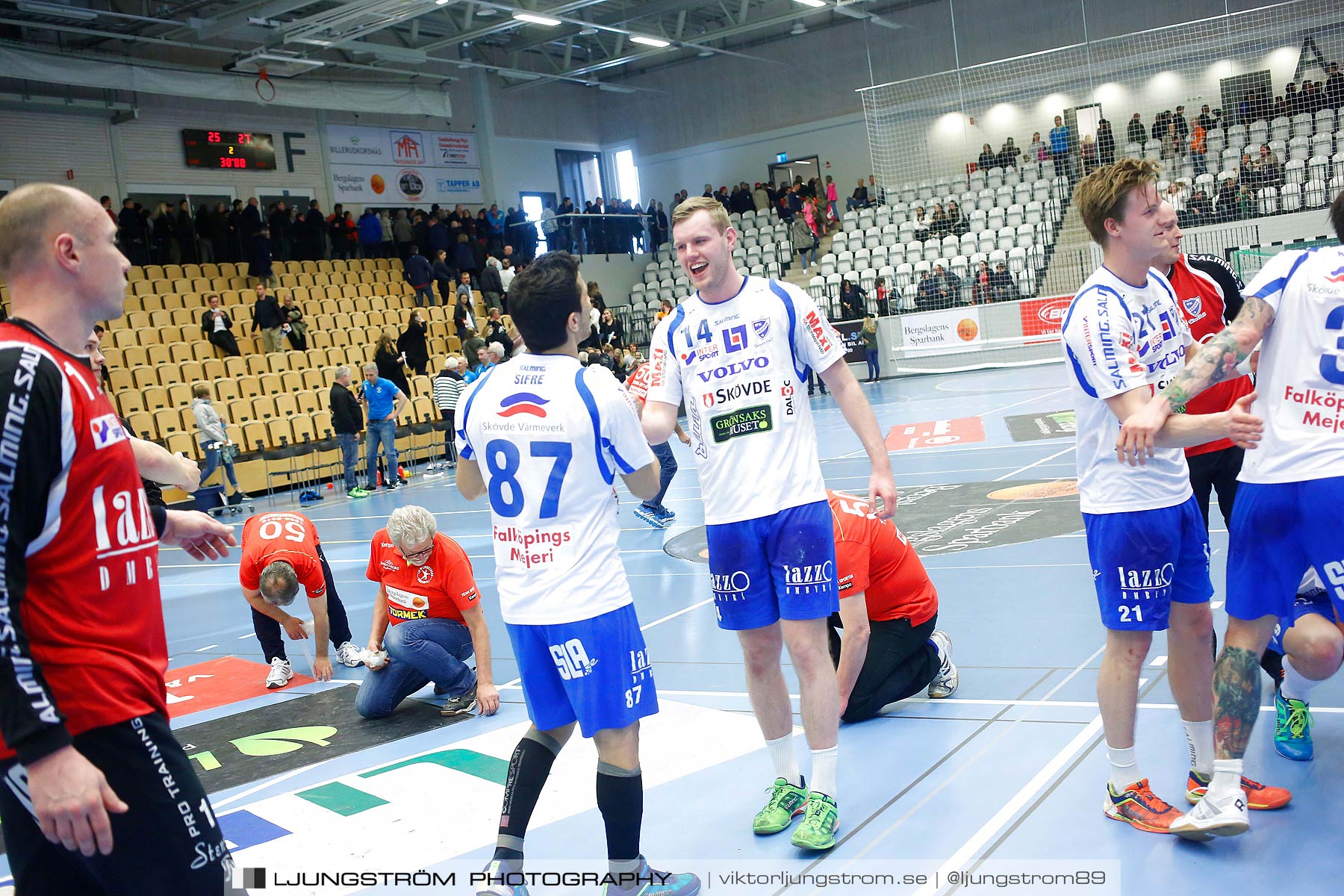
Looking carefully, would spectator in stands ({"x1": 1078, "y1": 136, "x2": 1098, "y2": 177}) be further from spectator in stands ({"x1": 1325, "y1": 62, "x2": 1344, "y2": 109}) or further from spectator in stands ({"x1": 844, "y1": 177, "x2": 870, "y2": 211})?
spectator in stands ({"x1": 844, "y1": 177, "x2": 870, "y2": 211})

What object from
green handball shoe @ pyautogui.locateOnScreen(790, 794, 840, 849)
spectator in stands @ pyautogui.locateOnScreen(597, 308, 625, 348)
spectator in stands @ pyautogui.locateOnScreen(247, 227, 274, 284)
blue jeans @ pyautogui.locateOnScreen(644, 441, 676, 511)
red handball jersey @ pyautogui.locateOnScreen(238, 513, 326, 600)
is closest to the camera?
green handball shoe @ pyautogui.locateOnScreen(790, 794, 840, 849)

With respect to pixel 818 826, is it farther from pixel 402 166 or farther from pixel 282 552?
pixel 402 166

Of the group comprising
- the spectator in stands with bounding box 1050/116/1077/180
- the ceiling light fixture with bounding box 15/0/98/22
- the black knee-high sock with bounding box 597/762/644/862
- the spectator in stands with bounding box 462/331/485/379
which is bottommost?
the black knee-high sock with bounding box 597/762/644/862

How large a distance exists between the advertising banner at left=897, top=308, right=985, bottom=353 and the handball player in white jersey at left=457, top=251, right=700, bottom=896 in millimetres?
19354

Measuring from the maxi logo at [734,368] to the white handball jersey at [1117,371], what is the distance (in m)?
0.91

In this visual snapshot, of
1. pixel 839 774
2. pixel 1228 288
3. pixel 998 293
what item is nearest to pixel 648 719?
pixel 839 774

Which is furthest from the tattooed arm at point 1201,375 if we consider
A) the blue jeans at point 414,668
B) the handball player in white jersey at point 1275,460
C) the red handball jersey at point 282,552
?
the red handball jersey at point 282,552

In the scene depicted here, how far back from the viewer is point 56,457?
1818 mm

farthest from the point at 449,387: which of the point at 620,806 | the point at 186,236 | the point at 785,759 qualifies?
the point at 620,806

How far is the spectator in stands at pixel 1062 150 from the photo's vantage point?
2278 centimetres

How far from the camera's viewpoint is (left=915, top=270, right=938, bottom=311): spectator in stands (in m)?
→ 22.1

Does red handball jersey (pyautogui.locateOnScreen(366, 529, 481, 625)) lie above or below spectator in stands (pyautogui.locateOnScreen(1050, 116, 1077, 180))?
below

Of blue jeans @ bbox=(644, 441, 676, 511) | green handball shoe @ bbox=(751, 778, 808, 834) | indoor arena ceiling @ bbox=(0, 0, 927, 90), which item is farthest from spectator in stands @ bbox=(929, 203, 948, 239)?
green handball shoe @ bbox=(751, 778, 808, 834)

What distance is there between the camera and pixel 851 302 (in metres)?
22.8
